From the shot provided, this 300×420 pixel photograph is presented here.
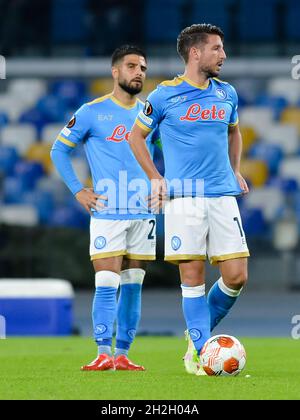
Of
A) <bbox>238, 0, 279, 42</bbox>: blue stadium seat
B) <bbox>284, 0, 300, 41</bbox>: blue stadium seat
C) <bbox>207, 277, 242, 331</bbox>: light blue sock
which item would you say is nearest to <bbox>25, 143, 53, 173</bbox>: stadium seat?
<bbox>238, 0, 279, 42</bbox>: blue stadium seat

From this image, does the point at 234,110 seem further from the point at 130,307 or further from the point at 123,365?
the point at 123,365

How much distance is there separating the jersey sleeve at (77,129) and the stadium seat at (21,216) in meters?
10.9

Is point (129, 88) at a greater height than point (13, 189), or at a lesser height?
lesser

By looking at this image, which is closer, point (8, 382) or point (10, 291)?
point (8, 382)

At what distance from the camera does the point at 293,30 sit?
1958cm

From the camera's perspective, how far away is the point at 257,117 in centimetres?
1988

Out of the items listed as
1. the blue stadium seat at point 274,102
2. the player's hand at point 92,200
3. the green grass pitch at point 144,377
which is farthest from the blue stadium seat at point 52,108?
the player's hand at point 92,200

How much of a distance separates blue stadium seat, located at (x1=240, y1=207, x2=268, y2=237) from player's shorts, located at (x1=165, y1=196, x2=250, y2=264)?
1152 centimetres

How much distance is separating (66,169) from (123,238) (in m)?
0.61

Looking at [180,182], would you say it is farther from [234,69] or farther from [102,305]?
[234,69]

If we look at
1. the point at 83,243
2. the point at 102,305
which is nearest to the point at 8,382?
the point at 102,305

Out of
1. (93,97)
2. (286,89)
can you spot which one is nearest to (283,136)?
(286,89)

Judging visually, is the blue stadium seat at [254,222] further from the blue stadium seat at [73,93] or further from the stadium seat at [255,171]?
the blue stadium seat at [73,93]

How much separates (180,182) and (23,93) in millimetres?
12659
